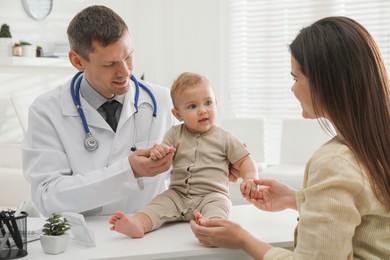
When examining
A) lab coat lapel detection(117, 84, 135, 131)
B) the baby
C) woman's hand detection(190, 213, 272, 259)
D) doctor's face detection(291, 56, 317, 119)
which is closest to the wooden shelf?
lab coat lapel detection(117, 84, 135, 131)

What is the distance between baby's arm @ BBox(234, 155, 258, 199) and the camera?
1562 millimetres

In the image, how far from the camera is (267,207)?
1596 millimetres

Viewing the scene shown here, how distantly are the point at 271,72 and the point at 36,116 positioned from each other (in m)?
4.23

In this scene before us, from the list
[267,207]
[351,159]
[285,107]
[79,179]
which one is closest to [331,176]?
[351,159]

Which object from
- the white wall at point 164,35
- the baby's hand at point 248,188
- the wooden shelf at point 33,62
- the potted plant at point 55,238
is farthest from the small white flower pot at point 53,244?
the white wall at point 164,35

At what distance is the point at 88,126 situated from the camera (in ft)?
5.98

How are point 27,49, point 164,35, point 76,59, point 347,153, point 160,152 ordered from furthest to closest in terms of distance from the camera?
point 164,35, point 27,49, point 76,59, point 160,152, point 347,153

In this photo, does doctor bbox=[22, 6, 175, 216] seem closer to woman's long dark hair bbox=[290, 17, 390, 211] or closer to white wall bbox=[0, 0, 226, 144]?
woman's long dark hair bbox=[290, 17, 390, 211]

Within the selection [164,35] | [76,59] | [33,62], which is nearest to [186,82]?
[76,59]

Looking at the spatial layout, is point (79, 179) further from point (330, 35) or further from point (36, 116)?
point (330, 35)

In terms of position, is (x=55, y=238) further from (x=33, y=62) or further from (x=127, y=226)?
(x=33, y=62)

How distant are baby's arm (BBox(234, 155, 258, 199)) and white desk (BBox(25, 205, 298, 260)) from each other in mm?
92

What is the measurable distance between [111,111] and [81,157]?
0.64 feet

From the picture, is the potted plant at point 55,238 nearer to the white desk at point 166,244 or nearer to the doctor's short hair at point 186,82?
the white desk at point 166,244
